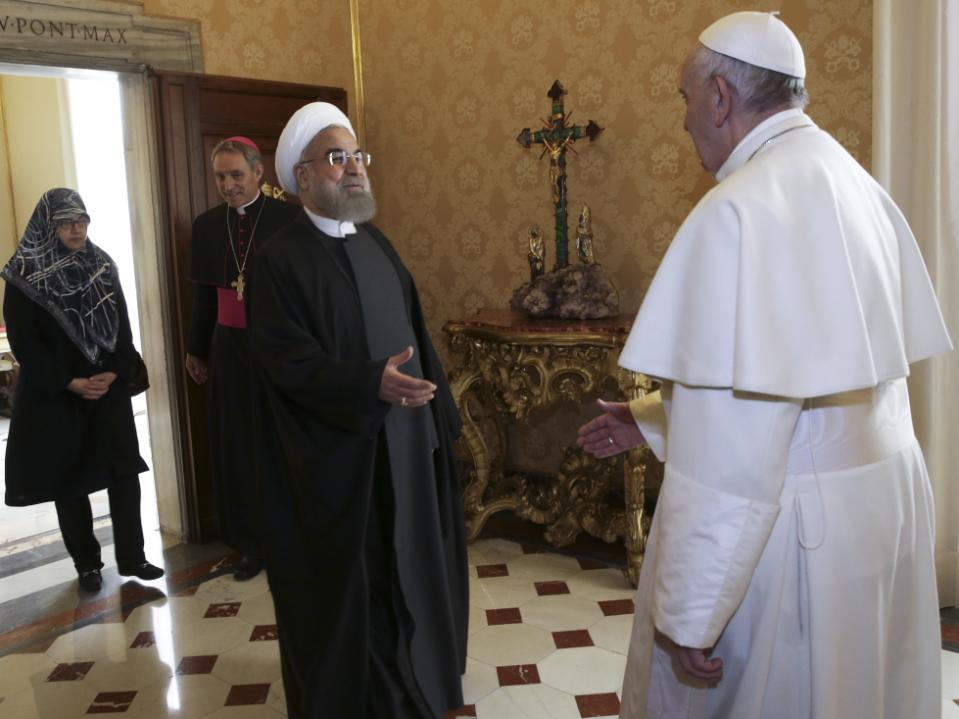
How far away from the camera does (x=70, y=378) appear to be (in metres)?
4.03

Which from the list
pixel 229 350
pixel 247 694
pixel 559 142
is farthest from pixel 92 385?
pixel 559 142

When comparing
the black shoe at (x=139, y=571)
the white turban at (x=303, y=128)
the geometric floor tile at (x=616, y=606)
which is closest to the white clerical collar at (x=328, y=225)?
the white turban at (x=303, y=128)

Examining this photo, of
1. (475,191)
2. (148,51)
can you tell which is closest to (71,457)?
(148,51)

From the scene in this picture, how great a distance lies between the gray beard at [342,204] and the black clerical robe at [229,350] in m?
1.48

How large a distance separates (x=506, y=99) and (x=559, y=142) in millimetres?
789

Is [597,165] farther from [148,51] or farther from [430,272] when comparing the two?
[148,51]

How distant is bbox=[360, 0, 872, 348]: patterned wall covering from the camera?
3.91 m

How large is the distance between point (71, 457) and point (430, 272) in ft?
8.31

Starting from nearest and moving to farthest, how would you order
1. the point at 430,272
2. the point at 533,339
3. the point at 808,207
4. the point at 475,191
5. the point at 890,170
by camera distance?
the point at 808,207 < the point at 890,170 < the point at 533,339 < the point at 475,191 < the point at 430,272

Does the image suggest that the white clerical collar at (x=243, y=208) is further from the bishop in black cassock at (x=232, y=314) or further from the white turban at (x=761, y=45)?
the white turban at (x=761, y=45)

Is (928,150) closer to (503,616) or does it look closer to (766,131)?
(766,131)

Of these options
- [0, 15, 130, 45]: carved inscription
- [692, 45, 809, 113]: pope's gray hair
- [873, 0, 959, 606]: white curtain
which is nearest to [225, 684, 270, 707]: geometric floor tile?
[692, 45, 809, 113]: pope's gray hair

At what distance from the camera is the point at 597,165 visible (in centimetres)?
471

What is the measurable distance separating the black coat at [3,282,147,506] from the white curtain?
362 centimetres
